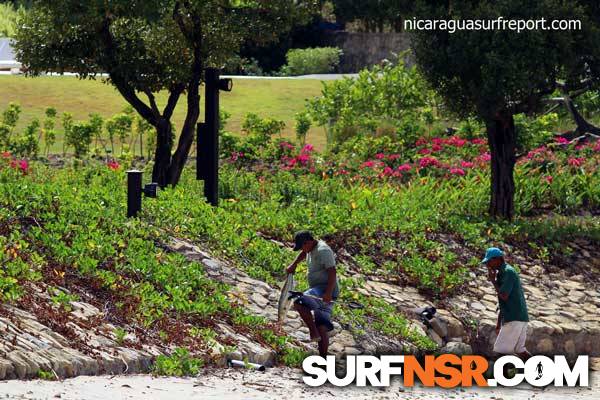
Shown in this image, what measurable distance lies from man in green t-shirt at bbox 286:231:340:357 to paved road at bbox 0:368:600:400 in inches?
17.7

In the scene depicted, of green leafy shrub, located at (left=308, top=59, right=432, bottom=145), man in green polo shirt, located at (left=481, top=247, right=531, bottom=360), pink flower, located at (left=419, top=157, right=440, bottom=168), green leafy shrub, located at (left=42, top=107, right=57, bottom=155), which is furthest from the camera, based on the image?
green leafy shrub, located at (left=308, top=59, right=432, bottom=145)

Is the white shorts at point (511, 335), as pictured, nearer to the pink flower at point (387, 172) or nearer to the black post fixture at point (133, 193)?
the black post fixture at point (133, 193)

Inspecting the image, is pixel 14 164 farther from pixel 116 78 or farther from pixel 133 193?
pixel 133 193

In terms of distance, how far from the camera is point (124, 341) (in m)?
12.3

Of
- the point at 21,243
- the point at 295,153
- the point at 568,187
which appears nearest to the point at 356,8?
the point at 295,153

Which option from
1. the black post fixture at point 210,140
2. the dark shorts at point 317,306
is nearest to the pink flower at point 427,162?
the black post fixture at point 210,140

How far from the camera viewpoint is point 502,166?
67.4 feet

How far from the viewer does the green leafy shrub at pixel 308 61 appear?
1762 inches

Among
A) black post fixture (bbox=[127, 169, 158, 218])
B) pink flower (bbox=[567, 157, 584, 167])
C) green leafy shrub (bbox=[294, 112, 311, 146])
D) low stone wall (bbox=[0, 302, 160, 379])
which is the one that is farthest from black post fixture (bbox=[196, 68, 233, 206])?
green leafy shrub (bbox=[294, 112, 311, 146])

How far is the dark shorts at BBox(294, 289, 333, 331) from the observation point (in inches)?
513

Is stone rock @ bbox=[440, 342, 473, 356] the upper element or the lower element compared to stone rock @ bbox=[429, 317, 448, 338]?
lower

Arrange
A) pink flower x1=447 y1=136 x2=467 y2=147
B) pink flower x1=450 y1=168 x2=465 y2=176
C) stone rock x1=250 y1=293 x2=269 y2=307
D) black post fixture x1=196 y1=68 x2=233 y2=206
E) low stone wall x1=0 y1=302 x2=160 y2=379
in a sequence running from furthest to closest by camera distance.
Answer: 1. pink flower x1=447 y1=136 x2=467 y2=147
2. pink flower x1=450 y1=168 x2=465 y2=176
3. black post fixture x1=196 y1=68 x2=233 y2=206
4. stone rock x1=250 y1=293 x2=269 y2=307
5. low stone wall x1=0 y1=302 x2=160 y2=379

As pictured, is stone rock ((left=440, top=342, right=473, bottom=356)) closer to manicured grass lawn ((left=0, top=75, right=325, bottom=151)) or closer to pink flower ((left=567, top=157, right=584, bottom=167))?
pink flower ((left=567, top=157, right=584, bottom=167))

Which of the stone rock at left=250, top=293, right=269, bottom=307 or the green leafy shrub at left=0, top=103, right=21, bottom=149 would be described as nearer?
the stone rock at left=250, top=293, right=269, bottom=307
